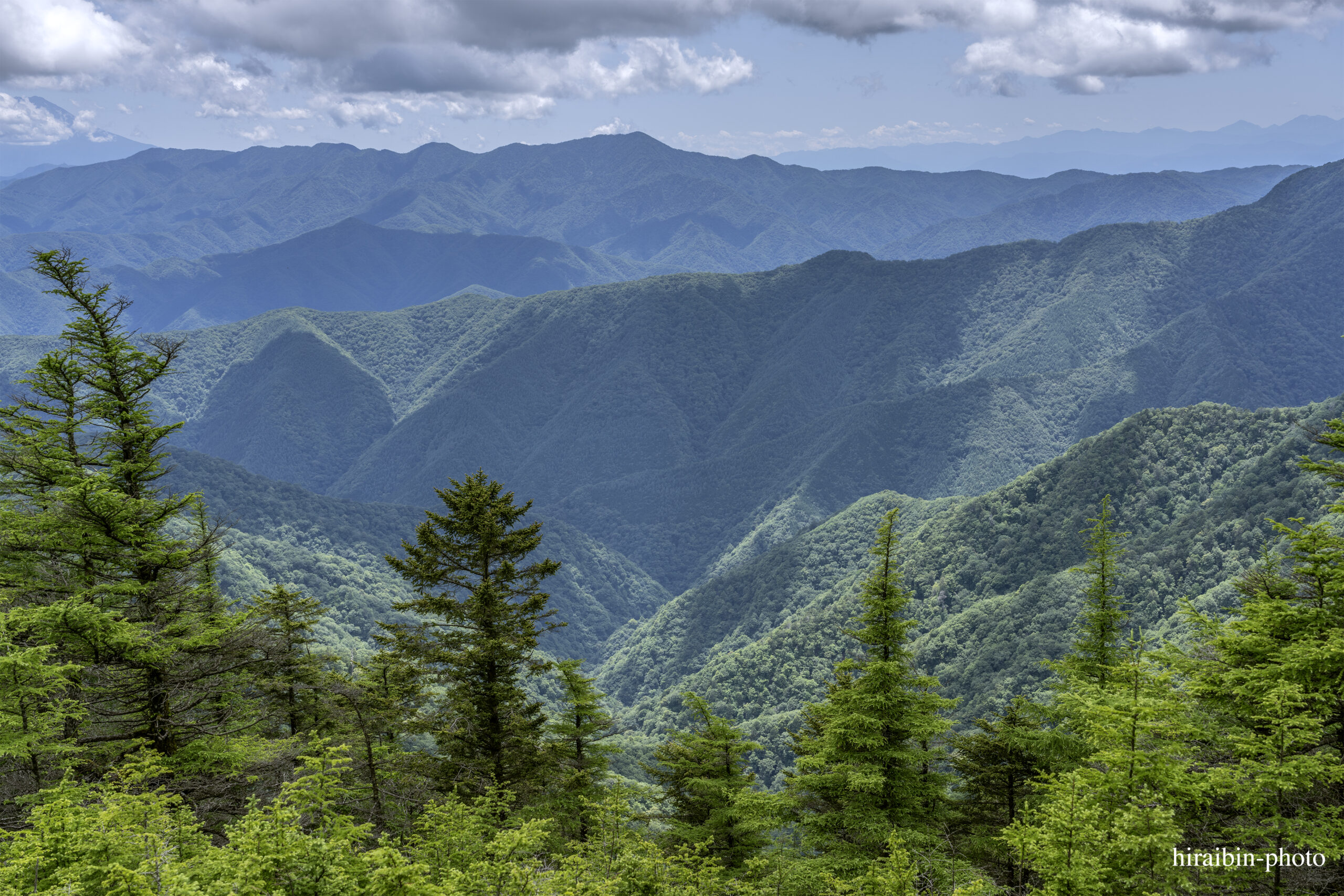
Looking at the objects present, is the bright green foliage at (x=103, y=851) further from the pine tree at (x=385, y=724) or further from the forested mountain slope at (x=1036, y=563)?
the forested mountain slope at (x=1036, y=563)

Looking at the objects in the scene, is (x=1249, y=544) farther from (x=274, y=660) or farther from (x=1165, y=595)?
(x=274, y=660)

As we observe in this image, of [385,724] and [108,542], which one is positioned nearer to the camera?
[108,542]

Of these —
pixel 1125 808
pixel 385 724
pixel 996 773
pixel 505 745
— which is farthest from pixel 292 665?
pixel 1125 808

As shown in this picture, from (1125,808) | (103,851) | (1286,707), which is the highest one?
(1286,707)

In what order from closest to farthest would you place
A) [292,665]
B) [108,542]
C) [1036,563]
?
[108,542], [292,665], [1036,563]

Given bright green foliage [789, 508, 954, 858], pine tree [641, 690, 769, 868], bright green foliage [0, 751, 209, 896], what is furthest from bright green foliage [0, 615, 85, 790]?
bright green foliage [789, 508, 954, 858]

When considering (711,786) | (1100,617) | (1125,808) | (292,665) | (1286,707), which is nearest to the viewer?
(1125,808)

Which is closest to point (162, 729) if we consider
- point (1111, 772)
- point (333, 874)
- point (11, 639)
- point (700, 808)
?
point (11, 639)

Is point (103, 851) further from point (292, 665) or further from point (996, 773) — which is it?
point (996, 773)
